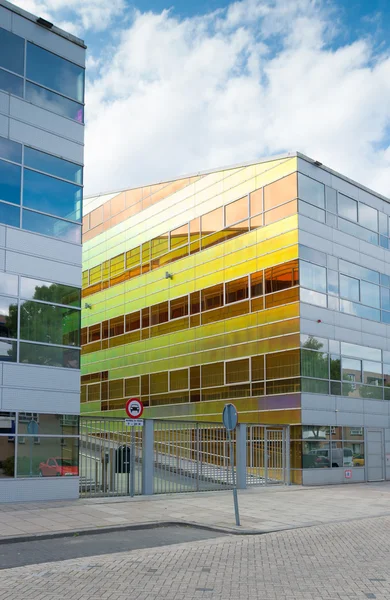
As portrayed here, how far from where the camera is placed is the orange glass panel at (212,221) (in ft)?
104

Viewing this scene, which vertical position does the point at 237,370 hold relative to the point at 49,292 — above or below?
below

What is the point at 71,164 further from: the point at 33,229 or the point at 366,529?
the point at 366,529

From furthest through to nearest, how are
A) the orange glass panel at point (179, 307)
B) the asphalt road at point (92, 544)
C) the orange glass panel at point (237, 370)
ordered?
the orange glass panel at point (179, 307) < the orange glass panel at point (237, 370) < the asphalt road at point (92, 544)

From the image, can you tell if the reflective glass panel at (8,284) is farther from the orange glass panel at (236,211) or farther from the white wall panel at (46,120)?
the orange glass panel at (236,211)

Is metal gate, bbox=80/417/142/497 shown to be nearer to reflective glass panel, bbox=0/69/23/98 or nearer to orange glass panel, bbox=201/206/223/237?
reflective glass panel, bbox=0/69/23/98

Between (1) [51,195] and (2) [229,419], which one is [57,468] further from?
(1) [51,195]

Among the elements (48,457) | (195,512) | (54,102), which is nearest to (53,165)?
(54,102)

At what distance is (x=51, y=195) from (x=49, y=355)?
15.0 feet

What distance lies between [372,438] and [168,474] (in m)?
12.3

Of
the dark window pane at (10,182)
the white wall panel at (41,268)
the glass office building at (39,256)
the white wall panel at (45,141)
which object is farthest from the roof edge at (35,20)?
the white wall panel at (41,268)

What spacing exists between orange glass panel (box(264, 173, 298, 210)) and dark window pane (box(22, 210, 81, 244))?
1069 cm

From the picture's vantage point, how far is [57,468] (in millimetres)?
18438

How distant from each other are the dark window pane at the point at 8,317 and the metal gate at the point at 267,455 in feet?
33.3

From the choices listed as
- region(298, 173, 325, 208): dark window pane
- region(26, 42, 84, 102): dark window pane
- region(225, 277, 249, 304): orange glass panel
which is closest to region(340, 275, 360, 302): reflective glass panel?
region(298, 173, 325, 208): dark window pane
